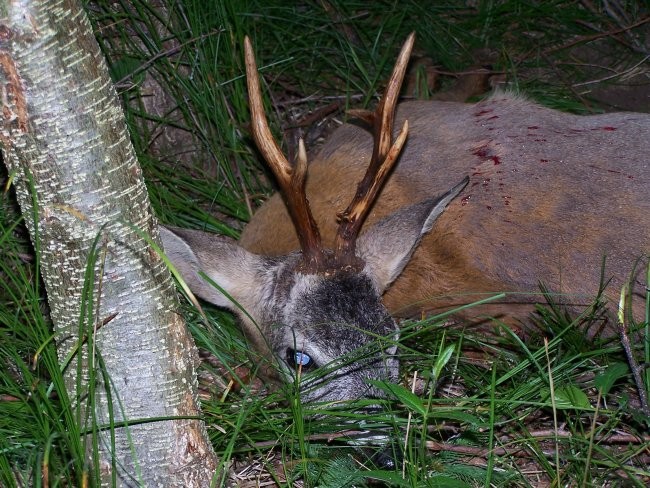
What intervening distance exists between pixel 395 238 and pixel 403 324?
476mm

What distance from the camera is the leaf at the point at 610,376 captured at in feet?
9.72

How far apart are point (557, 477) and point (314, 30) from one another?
11.5 feet

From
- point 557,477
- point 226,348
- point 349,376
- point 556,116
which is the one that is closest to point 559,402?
point 557,477

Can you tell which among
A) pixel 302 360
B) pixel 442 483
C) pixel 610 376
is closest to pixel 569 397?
pixel 610 376

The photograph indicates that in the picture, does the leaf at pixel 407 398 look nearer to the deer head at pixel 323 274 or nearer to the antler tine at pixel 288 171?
the deer head at pixel 323 274

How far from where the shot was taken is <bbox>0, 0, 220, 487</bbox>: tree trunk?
2.47 m

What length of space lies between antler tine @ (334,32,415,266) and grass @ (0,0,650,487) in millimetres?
520

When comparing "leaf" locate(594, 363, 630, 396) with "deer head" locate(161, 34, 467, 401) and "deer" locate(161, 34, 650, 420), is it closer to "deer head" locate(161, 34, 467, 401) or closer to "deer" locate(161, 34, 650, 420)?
"deer" locate(161, 34, 650, 420)

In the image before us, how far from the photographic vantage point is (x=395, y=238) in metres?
3.97

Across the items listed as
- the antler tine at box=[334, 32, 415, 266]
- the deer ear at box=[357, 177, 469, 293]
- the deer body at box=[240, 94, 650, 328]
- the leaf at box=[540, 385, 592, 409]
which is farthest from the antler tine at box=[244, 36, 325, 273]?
the leaf at box=[540, 385, 592, 409]

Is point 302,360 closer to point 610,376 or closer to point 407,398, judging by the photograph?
Result: point 407,398

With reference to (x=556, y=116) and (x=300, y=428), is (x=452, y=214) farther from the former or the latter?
(x=300, y=428)

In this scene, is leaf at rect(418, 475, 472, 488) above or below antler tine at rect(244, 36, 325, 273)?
below

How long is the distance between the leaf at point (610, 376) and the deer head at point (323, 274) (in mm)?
786
